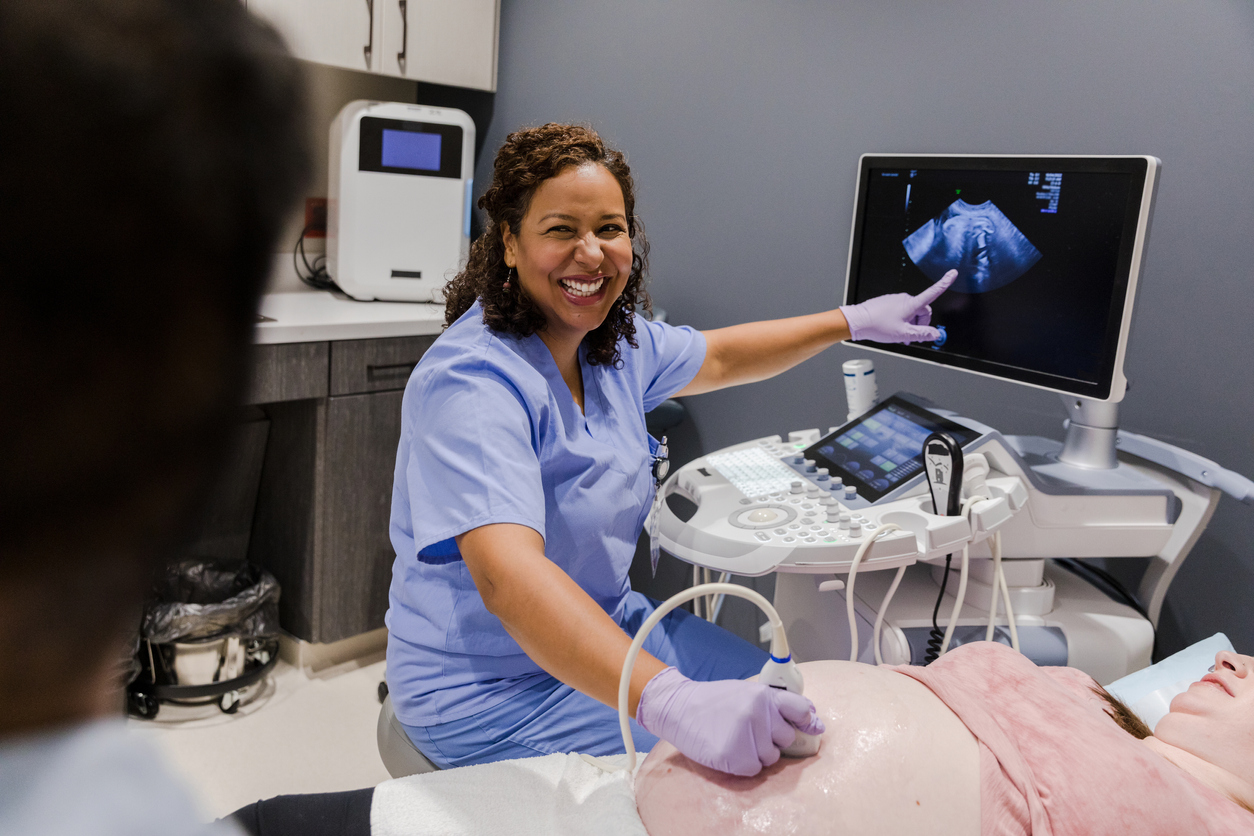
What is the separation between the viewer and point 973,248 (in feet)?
4.93

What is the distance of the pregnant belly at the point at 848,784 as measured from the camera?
0.88 m

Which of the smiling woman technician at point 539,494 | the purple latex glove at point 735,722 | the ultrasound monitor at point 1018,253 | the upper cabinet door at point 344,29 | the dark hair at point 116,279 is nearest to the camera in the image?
the dark hair at point 116,279

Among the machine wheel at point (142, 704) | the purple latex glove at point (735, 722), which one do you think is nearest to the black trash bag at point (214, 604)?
the machine wheel at point (142, 704)

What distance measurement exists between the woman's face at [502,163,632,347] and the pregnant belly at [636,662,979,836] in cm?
68

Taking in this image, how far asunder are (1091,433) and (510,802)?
1.08 m

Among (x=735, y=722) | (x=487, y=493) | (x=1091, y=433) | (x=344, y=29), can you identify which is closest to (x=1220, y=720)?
(x=1091, y=433)

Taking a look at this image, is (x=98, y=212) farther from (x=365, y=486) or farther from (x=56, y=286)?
(x=365, y=486)

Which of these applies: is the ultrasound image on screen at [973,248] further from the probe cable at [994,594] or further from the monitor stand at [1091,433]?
the probe cable at [994,594]

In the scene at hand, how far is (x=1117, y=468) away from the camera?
1.49m

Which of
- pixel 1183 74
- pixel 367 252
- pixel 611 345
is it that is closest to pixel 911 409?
pixel 611 345

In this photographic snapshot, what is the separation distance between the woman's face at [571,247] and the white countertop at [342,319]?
84 centimetres

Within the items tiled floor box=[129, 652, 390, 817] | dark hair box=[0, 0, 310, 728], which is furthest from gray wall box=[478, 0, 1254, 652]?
dark hair box=[0, 0, 310, 728]

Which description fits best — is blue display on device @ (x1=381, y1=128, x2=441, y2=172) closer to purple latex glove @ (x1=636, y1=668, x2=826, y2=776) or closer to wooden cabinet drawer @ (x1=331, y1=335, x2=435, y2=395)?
wooden cabinet drawer @ (x1=331, y1=335, x2=435, y2=395)

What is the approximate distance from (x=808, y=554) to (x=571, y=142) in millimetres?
703
